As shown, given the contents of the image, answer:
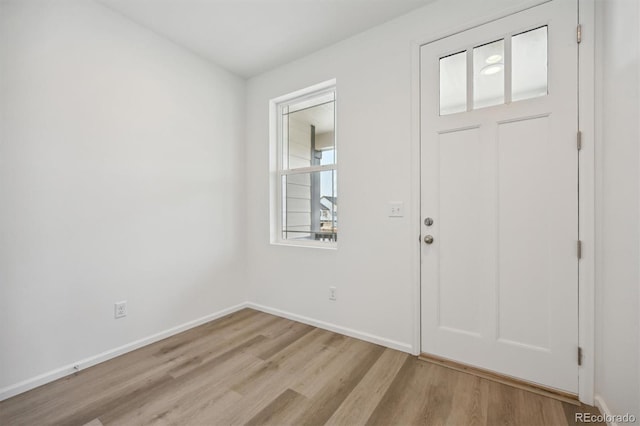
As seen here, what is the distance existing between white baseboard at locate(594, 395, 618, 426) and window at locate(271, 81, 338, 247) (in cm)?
191

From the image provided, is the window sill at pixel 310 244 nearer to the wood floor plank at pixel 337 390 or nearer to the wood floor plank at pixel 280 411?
the wood floor plank at pixel 337 390

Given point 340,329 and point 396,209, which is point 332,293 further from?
point 396,209

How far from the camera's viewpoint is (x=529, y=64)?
1725mm

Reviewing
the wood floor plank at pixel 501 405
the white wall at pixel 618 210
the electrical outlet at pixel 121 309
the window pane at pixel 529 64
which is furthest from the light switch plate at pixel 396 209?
the electrical outlet at pixel 121 309

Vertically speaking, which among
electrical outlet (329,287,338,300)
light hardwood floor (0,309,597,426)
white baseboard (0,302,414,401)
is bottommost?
light hardwood floor (0,309,597,426)

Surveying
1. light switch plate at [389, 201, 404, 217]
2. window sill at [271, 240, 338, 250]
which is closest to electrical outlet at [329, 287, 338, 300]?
window sill at [271, 240, 338, 250]

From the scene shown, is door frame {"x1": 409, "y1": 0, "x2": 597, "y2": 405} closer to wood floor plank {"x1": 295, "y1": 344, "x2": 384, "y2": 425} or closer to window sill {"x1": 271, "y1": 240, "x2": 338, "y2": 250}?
wood floor plank {"x1": 295, "y1": 344, "x2": 384, "y2": 425}

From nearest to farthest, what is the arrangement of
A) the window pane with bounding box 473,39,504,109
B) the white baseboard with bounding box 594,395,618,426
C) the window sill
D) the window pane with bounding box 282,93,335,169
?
the white baseboard with bounding box 594,395,618,426
the window pane with bounding box 473,39,504,109
the window sill
the window pane with bounding box 282,93,335,169

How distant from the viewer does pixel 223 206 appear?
9.63 feet

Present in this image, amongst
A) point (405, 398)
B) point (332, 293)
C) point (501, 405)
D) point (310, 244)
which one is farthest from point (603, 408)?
point (310, 244)

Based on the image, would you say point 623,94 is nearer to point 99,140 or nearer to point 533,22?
point 533,22

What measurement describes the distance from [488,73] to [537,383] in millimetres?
1975

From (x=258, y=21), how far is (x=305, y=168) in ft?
4.24

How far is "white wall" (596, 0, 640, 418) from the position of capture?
117 centimetres
